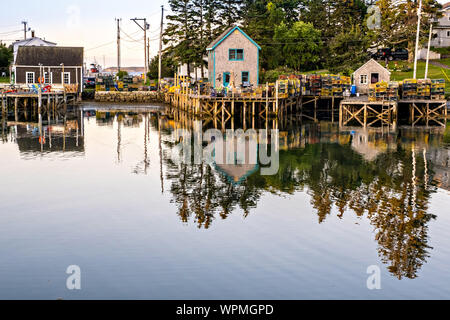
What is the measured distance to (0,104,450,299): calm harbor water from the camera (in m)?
13.6

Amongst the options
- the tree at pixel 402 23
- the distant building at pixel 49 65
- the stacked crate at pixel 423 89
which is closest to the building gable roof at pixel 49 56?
the distant building at pixel 49 65

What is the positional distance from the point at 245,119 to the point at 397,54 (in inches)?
1521

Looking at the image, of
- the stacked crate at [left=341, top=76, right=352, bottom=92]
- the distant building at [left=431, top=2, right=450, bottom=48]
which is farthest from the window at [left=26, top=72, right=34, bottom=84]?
the distant building at [left=431, top=2, right=450, bottom=48]

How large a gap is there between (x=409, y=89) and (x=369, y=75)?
7.30 m

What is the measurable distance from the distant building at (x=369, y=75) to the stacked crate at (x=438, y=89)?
6756 mm

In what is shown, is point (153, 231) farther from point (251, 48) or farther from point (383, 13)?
point (383, 13)

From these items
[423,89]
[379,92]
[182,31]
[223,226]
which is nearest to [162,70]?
[182,31]

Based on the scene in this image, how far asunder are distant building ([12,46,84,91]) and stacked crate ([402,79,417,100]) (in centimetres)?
4184

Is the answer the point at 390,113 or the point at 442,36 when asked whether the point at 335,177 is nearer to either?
the point at 390,113

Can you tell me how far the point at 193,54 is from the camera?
237 feet

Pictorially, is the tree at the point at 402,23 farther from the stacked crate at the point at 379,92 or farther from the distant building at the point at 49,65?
the distant building at the point at 49,65

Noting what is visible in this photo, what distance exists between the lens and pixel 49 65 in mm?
73438

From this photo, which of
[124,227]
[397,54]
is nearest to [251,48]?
[397,54]
